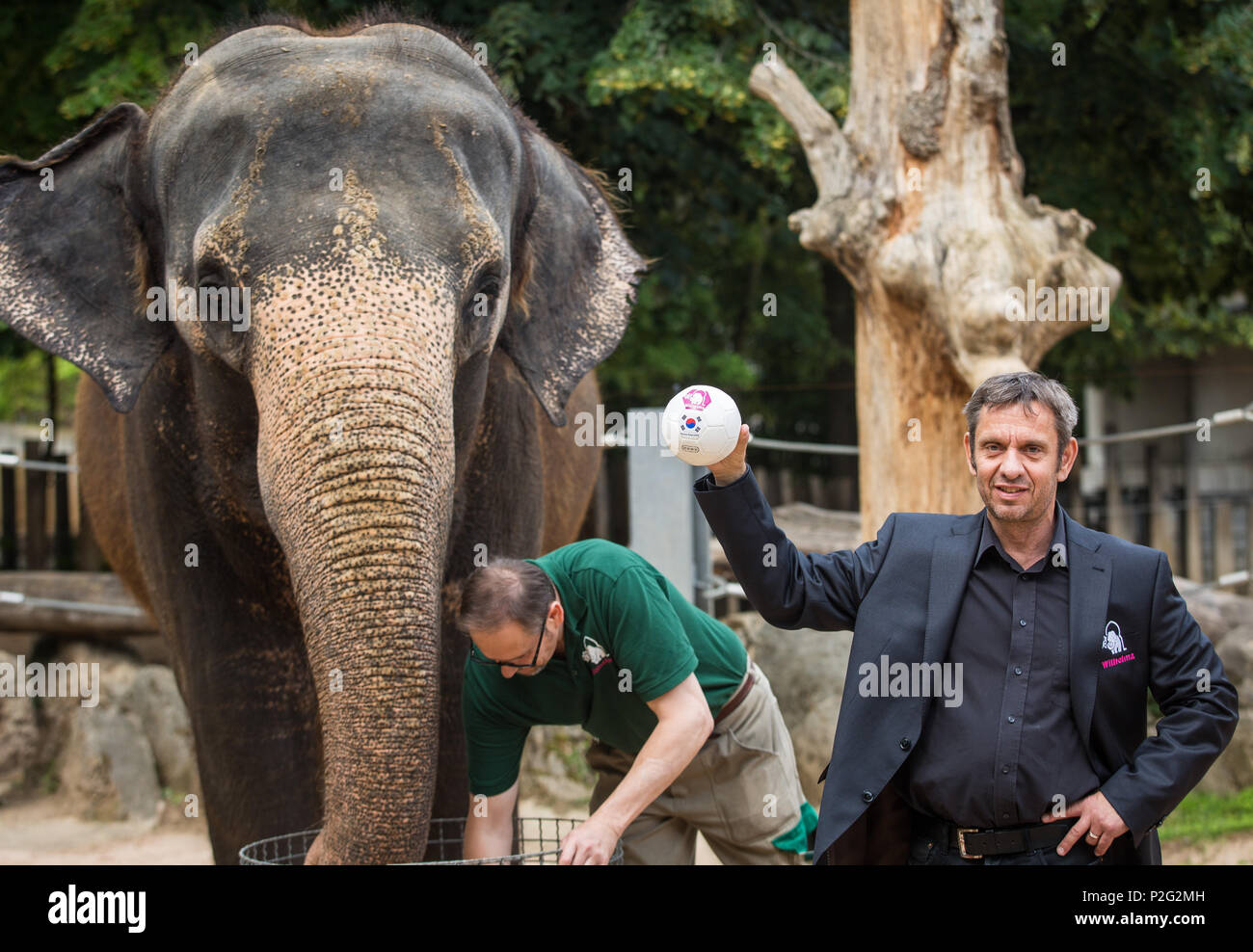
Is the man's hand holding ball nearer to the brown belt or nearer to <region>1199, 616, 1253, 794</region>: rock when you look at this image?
the brown belt

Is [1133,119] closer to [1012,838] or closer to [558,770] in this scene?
[558,770]

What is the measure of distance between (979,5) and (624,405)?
19.1 feet

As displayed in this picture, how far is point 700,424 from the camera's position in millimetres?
2660

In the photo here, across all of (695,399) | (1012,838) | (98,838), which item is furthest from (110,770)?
(1012,838)

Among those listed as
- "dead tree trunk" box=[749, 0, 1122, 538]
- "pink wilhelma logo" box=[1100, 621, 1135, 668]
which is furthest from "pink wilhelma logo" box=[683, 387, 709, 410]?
"dead tree trunk" box=[749, 0, 1122, 538]

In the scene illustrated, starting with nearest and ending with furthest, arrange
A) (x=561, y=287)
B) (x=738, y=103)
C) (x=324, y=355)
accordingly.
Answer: (x=324, y=355) < (x=561, y=287) < (x=738, y=103)

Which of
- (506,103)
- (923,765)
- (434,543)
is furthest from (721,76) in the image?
(923,765)

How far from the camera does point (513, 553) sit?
454 centimetres

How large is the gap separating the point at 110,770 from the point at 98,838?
565mm

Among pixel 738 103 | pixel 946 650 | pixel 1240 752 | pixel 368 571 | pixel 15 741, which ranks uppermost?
pixel 738 103

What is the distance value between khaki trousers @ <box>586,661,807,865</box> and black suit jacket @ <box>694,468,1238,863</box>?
1083 mm

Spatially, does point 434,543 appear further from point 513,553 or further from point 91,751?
point 91,751

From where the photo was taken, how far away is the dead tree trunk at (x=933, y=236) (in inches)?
228
